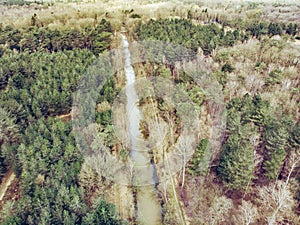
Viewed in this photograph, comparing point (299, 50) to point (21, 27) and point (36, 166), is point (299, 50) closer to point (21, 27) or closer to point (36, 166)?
point (36, 166)

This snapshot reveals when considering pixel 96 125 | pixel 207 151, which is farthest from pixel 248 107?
pixel 96 125

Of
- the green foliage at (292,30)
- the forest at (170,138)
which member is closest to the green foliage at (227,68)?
the forest at (170,138)

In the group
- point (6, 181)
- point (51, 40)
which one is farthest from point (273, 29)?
point (6, 181)

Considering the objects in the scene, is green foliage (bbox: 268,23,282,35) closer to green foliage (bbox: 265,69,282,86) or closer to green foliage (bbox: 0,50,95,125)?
green foliage (bbox: 265,69,282,86)

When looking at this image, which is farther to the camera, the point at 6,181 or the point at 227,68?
the point at 227,68

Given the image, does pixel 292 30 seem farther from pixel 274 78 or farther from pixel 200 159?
pixel 200 159

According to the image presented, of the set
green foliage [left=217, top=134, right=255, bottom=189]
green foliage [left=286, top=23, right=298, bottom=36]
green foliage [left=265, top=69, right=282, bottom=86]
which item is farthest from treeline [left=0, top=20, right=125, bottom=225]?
green foliage [left=286, top=23, right=298, bottom=36]

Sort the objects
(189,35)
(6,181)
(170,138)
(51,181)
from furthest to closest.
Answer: (189,35) < (170,138) < (6,181) < (51,181)
